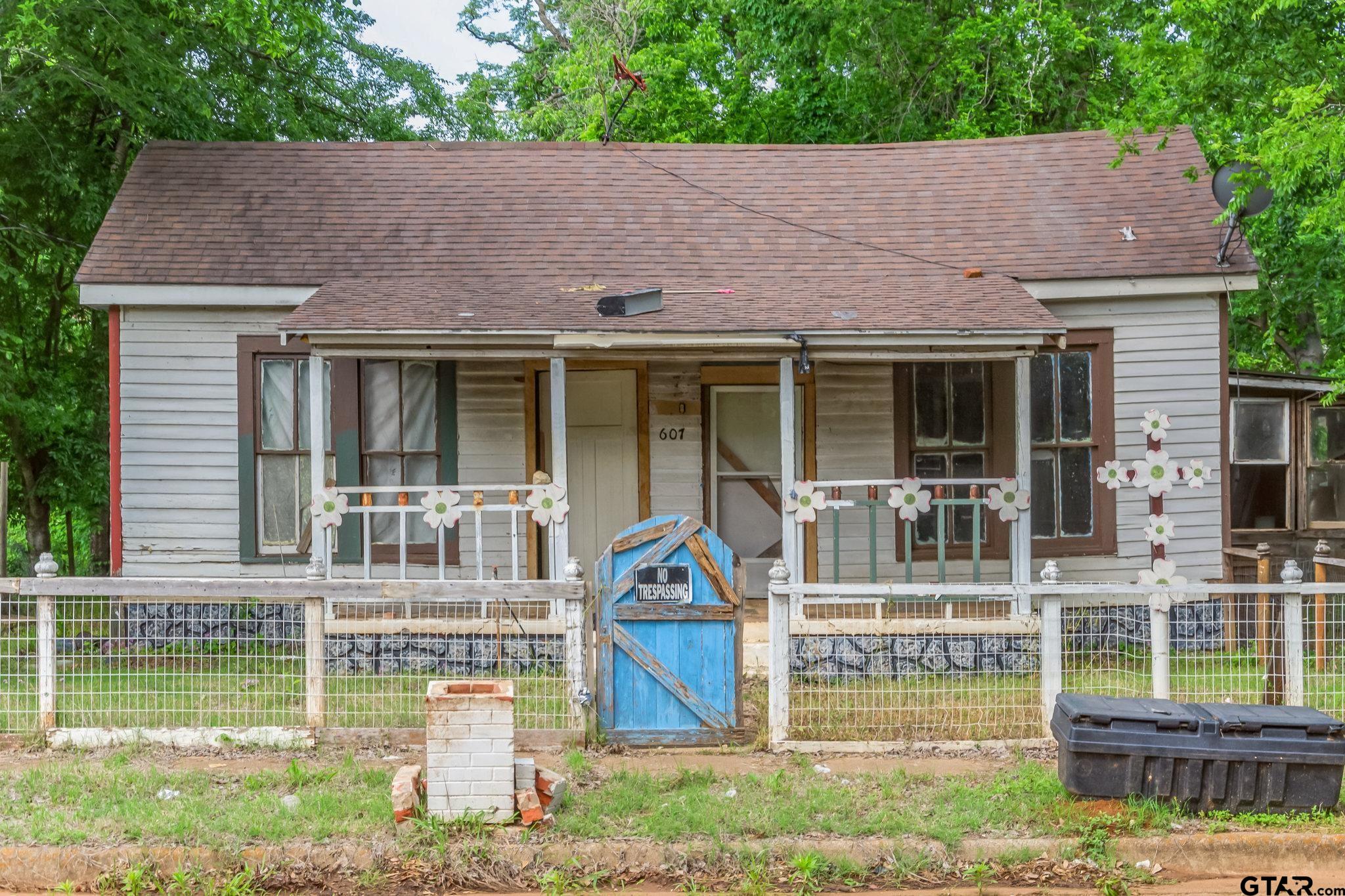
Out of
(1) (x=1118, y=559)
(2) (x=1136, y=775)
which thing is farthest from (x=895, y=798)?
(1) (x=1118, y=559)

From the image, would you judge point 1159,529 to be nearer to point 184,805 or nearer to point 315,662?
point 315,662

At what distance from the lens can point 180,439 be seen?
11.4 metres

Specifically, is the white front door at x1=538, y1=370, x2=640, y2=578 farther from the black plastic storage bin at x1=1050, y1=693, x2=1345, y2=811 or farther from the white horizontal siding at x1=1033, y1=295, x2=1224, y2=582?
the black plastic storage bin at x1=1050, y1=693, x2=1345, y2=811

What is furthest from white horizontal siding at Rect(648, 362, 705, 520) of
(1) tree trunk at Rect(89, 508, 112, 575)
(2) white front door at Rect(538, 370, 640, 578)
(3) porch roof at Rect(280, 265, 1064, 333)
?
(1) tree trunk at Rect(89, 508, 112, 575)

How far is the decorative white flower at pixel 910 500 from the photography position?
10297 millimetres

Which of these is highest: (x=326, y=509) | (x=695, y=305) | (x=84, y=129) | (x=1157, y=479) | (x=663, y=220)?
(x=84, y=129)

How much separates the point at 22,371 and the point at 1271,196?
13.4m

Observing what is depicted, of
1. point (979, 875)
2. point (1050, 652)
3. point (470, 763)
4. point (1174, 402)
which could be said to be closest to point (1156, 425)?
point (1174, 402)

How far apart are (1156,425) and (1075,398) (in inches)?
32.0

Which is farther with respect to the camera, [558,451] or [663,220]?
[663,220]

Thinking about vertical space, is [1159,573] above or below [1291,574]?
below

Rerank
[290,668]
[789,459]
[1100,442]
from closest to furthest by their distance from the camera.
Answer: [290,668], [789,459], [1100,442]

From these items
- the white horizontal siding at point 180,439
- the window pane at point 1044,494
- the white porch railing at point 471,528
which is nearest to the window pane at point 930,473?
the window pane at point 1044,494

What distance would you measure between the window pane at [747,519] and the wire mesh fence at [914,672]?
59.9 inches
